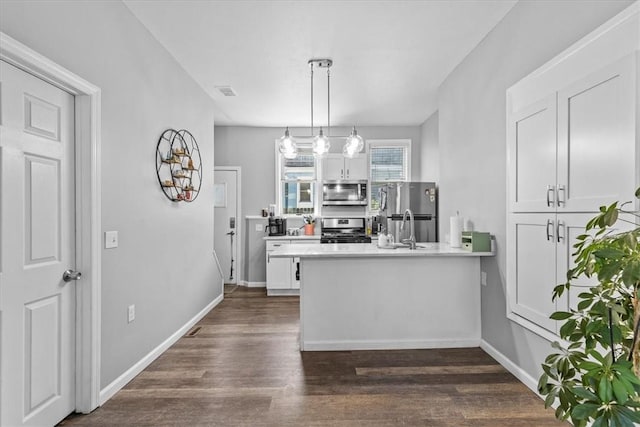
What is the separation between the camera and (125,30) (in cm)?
274

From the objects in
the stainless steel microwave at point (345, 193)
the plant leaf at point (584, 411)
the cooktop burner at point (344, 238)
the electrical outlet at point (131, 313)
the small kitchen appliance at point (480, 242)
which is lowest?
the electrical outlet at point (131, 313)

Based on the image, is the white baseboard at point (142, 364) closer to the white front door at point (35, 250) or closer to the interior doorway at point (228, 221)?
the white front door at point (35, 250)

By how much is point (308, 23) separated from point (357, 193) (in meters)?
3.48

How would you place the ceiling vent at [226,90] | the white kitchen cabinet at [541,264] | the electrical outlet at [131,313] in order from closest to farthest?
the white kitchen cabinet at [541,264]
the electrical outlet at [131,313]
the ceiling vent at [226,90]

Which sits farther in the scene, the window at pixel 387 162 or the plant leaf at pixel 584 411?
the window at pixel 387 162

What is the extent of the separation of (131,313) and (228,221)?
3.68 meters

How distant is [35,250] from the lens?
1.97 metres

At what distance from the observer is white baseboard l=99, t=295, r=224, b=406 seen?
2.47 m

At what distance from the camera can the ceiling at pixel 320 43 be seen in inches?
109

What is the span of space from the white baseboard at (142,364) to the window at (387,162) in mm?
3637

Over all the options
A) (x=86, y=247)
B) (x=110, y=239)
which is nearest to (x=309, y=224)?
(x=110, y=239)

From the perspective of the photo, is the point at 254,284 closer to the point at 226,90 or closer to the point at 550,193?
the point at 226,90

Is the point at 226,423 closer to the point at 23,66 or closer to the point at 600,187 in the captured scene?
the point at 23,66

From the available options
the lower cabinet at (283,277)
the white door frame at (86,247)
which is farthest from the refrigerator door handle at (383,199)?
the white door frame at (86,247)
